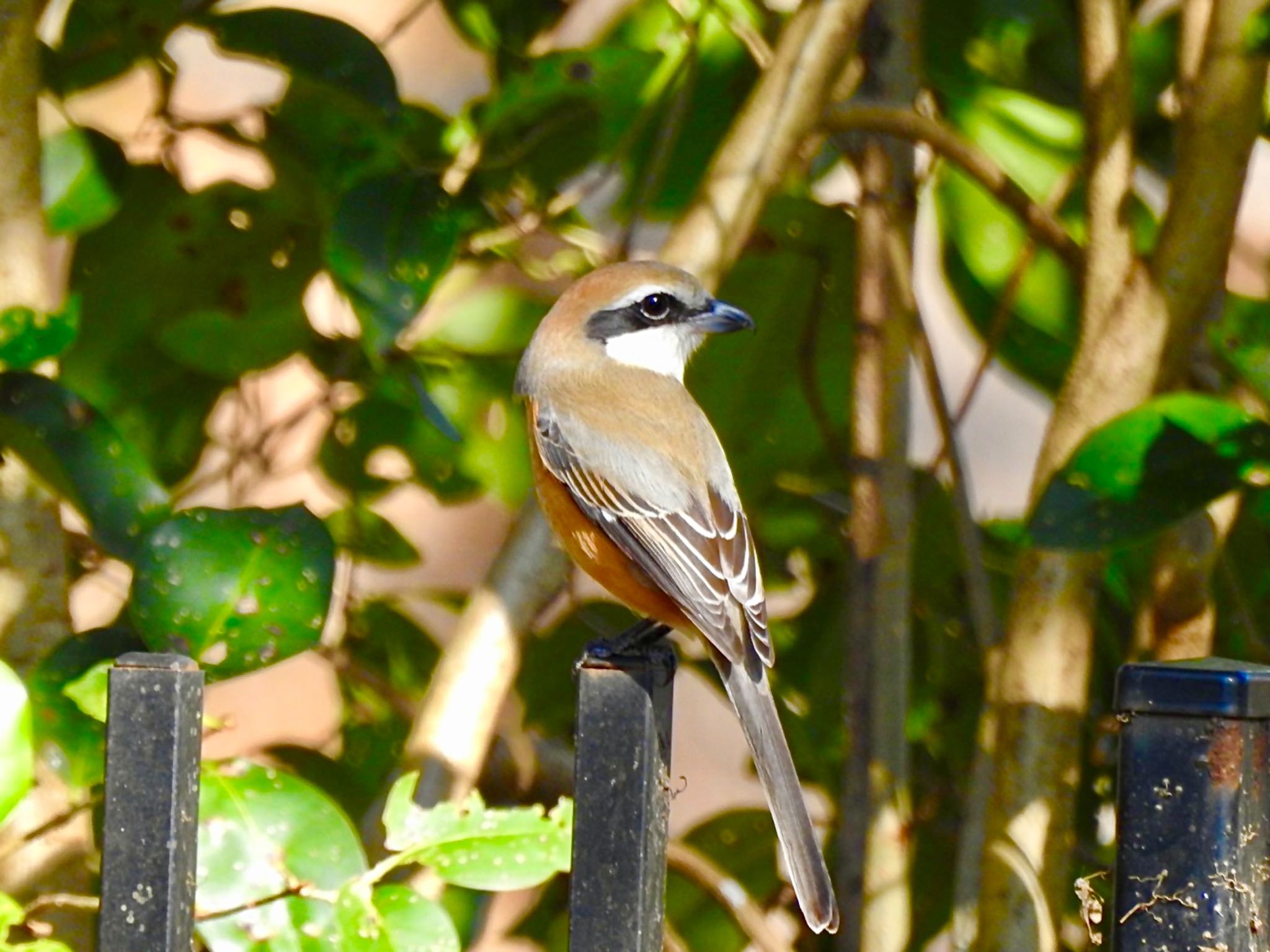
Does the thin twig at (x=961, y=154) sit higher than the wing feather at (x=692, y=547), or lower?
higher

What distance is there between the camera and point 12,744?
1352 mm

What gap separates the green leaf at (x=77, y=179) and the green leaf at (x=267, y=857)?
3.70 feet

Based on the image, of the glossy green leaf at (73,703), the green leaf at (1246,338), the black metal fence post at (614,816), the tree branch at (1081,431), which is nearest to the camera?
the black metal fence post at (614,816)

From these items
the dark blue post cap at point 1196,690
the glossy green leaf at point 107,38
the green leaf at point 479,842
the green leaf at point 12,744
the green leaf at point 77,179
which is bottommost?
the green leaf at point 479,842

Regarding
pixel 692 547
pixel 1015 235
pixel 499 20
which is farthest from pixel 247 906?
pixel 499 20

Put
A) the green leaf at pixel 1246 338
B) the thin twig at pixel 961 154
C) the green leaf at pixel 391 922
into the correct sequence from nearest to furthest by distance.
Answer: the green leaf at pixel 391 922 → the green leaf at pixel 1246 338 → the thin twig at pixel 961 154

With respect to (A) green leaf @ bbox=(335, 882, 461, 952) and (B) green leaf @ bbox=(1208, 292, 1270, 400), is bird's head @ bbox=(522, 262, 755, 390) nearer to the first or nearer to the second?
(B) green leaf @ bbox=(1208, 292, 1270, 400)

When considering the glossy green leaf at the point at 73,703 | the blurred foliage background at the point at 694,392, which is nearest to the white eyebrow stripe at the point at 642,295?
the blurred foliage background at the point at 694,392

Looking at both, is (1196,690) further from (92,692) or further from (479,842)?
(92,692)

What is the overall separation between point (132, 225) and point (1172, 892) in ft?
6.33

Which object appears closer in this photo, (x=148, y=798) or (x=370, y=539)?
(x=148, y=798)

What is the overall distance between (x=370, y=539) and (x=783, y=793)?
1.18 meters

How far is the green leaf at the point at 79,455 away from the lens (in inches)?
71.9

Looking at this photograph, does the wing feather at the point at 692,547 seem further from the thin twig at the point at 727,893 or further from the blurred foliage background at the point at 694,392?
the thin twig at the point at 727,893
